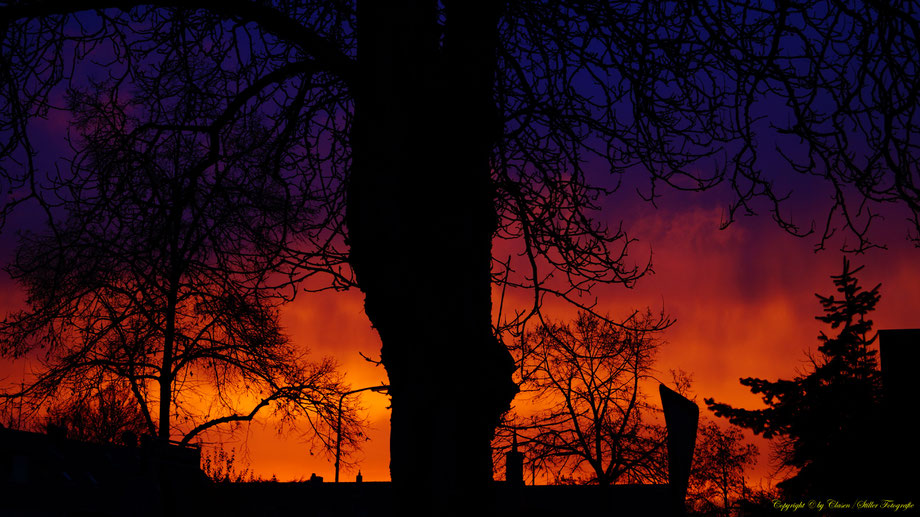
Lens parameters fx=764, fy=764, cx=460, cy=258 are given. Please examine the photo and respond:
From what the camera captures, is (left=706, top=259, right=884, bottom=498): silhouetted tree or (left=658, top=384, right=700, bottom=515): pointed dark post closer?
(left=658, top=384, right=700, bottom=515): pointed dark post

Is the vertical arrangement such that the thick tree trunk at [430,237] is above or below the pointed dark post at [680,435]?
above

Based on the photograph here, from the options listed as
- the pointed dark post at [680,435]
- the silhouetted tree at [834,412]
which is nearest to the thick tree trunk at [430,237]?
the pointed dark post at [680,435]

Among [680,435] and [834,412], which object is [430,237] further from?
[834,412]

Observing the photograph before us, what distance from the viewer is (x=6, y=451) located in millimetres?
19688

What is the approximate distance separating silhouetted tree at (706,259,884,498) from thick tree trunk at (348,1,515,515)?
34.5 feet

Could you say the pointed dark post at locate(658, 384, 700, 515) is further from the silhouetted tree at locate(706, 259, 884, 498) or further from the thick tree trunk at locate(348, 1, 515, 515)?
the silhouetted tree at locate(706, 259, 884, 498)

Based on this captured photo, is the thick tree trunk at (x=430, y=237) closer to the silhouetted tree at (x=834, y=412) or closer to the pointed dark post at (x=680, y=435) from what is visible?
the pointed dark post at (x=680, y=435)

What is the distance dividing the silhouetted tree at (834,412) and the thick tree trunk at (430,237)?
10530 millimetres

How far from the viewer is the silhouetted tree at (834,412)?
13250 mm

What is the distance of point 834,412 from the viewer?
45.9 feet

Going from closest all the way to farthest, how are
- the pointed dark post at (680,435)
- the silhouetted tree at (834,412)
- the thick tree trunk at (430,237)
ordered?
the pointed dark post at (680,435)
the thick tree trunk at (430,237)
the silhouetted tree at (834,412)

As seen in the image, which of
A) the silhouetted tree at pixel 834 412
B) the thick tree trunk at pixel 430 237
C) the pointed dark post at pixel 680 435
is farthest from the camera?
the silhouetted tree at pixel 834 412

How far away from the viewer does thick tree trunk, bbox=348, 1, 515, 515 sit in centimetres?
451

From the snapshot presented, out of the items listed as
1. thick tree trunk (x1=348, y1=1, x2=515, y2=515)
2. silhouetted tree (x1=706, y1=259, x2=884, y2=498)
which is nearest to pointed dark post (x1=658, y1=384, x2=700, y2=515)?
thick tree trunk (x1=348, y1=1, x2=515, y2=515)
